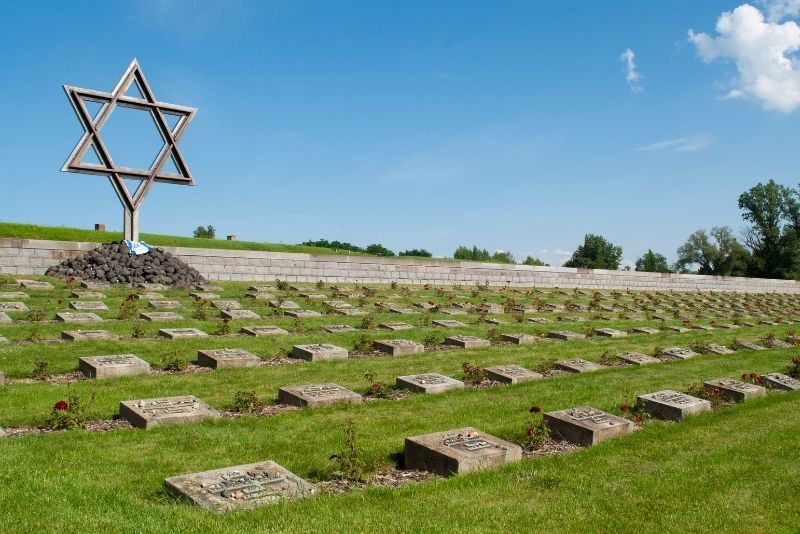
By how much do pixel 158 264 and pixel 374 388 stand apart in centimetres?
1222

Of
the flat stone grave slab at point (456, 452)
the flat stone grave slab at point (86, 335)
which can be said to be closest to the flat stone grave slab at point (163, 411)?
the flat stone grave slab at point (456, 452)

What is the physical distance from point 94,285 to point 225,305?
13.4 ft

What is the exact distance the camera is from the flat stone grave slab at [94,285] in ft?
53.1

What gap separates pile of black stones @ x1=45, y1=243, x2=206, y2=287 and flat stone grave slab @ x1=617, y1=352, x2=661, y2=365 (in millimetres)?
11637

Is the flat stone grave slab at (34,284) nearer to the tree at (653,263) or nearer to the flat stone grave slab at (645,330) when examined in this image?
the flat stone grave slab at (645,330)

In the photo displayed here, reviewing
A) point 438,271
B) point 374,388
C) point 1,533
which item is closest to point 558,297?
point 438,271

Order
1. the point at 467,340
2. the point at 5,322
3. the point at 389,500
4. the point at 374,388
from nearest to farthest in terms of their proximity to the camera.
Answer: the point at 389,500, the point at 374,388, the point at 5,322, the point at 467,340

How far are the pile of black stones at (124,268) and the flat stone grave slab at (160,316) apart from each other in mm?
4528

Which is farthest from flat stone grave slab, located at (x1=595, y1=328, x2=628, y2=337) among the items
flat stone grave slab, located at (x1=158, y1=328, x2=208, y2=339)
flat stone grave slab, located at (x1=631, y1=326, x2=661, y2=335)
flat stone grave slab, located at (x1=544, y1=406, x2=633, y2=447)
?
flat stone grave slab, located at (x1=158, y1=328, x2=208, y2=339)

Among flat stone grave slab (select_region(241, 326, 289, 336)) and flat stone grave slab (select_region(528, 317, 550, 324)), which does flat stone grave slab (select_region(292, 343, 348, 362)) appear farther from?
flat stone grave slab (select_region(528, 317, 550, 324))

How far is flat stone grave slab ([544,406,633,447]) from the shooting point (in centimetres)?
646

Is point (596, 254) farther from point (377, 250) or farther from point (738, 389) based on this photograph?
point (738, 389)

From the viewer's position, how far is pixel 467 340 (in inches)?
493

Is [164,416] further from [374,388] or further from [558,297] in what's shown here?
[558,297]
